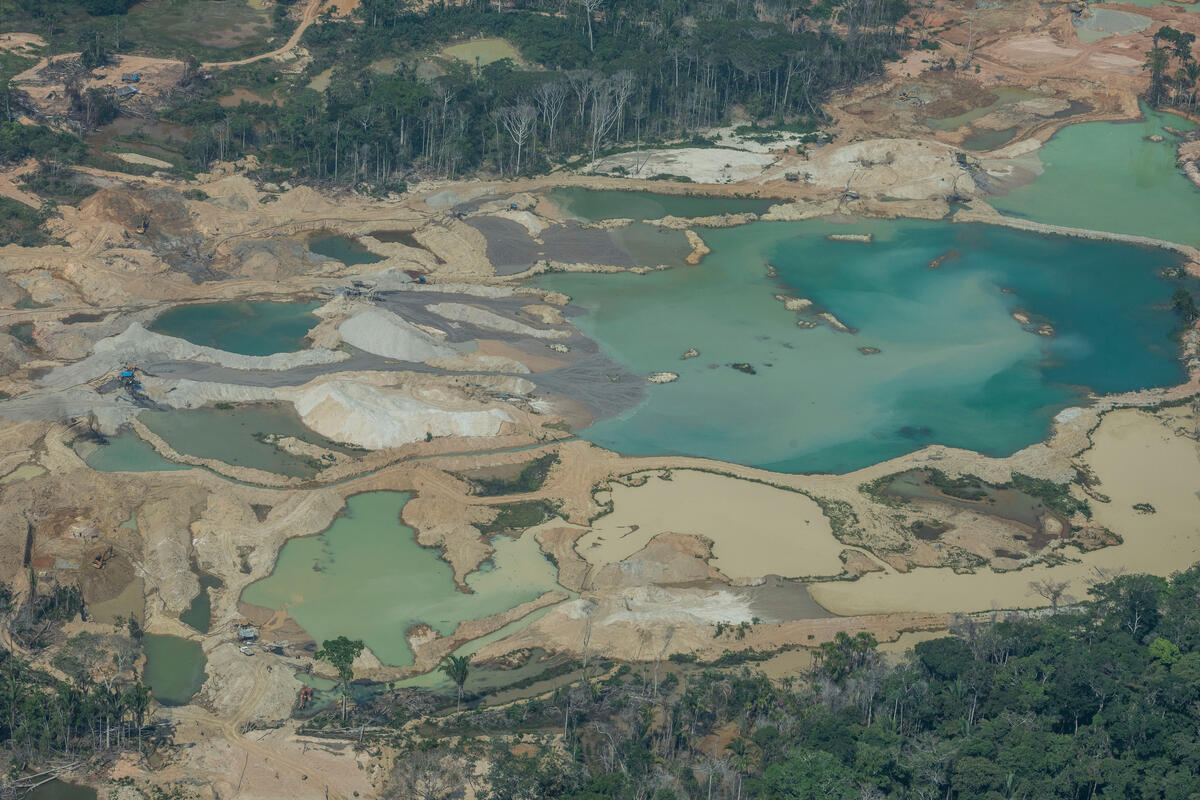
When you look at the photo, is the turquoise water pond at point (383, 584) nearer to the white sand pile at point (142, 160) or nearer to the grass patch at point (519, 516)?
the grass patch at point (519, 516)

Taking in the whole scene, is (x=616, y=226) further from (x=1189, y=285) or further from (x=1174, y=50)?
(x=1174, y=50)

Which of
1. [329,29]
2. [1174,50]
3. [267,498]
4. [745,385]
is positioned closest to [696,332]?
[745,385]

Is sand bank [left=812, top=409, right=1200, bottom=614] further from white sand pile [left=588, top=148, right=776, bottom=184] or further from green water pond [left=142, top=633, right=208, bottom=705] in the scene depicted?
white sand pile [left=588, top=148, right=776, bottom=184]

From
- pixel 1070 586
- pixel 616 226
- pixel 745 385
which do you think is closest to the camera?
pixel 1070 586

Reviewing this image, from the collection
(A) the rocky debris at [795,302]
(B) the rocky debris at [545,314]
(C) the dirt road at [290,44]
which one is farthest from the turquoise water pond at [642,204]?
(C) the dirt road at [290,44]

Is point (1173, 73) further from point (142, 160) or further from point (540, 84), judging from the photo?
point (142, 160)

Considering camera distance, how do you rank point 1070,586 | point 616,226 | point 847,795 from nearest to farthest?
point 847,795 < point 1070,586 < point 616,226
